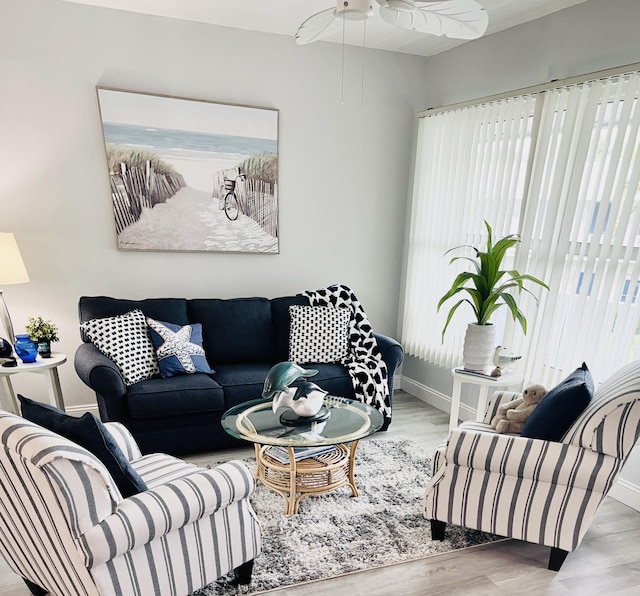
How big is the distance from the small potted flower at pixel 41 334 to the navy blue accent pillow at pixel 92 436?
146 centimetres

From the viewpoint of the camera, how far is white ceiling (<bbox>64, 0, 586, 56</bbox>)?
110 inches

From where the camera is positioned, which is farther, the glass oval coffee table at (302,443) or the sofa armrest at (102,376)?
the sofa armrest at (102,376)

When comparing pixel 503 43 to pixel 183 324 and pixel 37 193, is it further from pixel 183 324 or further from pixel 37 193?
pixel 37 193

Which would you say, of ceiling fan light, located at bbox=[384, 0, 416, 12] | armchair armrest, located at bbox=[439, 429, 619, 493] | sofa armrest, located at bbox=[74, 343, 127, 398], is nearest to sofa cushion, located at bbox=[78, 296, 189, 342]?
sofa armrest, located at bbox=[74, 343, 127, 398]

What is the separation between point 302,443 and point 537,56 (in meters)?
2.82

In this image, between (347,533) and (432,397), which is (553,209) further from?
(347,533)

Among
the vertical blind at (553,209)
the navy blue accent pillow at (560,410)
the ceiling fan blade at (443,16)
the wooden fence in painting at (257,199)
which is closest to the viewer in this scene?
the ceiling fan blade at (443,16)

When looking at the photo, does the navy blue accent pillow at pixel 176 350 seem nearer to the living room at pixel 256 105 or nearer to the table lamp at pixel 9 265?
the living room at pixel 256 105

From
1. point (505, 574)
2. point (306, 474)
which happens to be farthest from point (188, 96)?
point (505, 574)

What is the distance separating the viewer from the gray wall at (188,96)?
117 inches

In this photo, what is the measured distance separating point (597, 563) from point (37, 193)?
12.8ft

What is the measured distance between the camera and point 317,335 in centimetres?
336

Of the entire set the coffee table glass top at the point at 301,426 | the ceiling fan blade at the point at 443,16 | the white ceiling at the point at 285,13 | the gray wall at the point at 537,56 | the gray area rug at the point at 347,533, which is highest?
the white ceiling at the point at 285,13

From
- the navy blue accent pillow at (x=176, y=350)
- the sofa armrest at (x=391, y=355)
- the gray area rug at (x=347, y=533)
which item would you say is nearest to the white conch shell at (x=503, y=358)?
the sofa armrest at (x=391, y=355)
